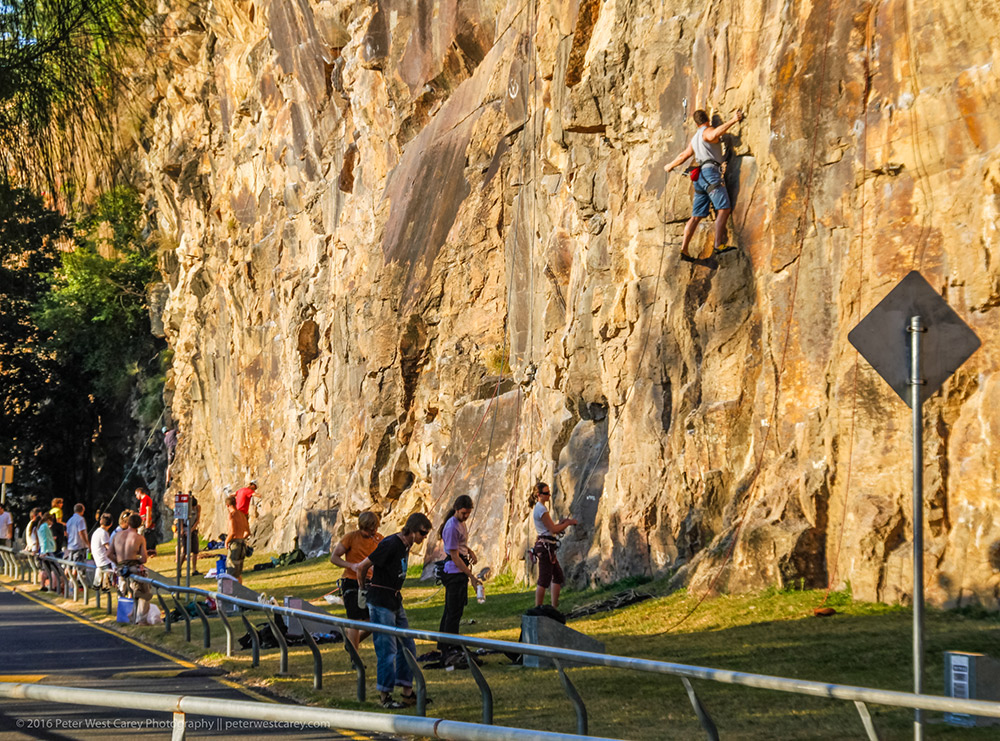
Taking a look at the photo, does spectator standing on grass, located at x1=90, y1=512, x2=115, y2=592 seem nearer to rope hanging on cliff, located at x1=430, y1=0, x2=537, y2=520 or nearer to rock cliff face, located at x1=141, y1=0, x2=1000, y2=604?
rock cliff face, located at x1=141, y1=0, x2=1000, y2=604

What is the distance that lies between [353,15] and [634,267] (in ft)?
60.1

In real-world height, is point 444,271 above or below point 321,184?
below

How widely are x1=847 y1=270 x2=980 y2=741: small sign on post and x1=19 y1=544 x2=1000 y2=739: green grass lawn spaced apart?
2.19 m

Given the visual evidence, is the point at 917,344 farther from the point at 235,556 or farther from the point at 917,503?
the point at 235,556

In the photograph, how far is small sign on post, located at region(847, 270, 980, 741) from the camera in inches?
271

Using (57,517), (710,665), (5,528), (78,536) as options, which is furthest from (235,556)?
(5,528)

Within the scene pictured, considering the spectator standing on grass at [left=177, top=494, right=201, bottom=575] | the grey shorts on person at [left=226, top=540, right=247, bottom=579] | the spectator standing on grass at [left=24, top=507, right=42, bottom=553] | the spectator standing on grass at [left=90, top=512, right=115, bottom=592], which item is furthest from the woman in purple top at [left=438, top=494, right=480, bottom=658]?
the spectator standing on grass at [left=24, top=507, right=42, bottom=553]

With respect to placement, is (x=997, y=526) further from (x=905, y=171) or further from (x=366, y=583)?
(x=366, y=583)

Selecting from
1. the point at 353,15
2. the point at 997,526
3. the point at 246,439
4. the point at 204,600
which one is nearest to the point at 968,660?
the point at 997,526

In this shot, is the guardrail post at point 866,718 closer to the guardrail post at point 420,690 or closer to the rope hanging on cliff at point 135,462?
the guardrail post at point 420,690

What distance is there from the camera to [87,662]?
44.8 ft

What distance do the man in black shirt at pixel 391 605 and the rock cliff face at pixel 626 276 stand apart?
5.18 m

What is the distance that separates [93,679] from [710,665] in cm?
645

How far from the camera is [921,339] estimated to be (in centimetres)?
695
